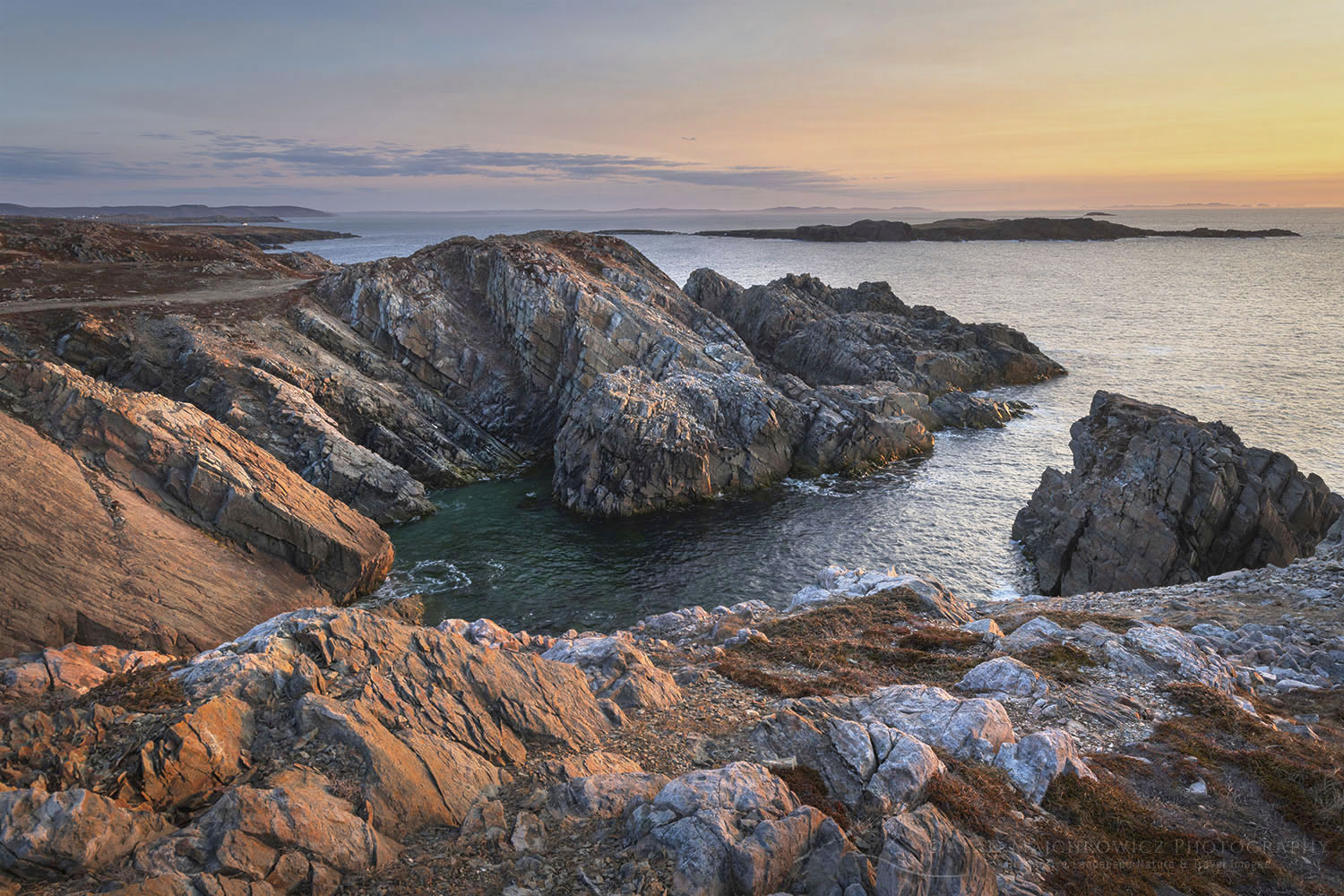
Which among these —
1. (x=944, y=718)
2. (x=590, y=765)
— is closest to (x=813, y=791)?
(x=590, y=765)

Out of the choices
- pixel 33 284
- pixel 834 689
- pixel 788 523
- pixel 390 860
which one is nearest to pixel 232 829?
pixel 390 860

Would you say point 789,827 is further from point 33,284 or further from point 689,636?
point 33,284

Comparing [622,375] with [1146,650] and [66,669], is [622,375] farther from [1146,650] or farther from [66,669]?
[66,669]

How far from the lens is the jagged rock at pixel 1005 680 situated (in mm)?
18359

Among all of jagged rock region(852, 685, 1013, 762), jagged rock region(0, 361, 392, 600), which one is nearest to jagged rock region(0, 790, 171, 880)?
jagged rock region(852, 685, 1013, 762)

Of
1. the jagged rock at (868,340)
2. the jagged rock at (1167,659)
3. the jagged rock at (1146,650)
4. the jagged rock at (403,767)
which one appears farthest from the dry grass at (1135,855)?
the jagged rock at (868,340)

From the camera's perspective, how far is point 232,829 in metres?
9.80

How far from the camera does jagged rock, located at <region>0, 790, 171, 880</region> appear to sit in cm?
898

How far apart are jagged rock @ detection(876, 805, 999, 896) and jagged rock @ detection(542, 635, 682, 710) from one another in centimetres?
741

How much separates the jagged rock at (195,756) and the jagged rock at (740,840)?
6999 millimetres

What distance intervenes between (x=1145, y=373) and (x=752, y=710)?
84372 mm

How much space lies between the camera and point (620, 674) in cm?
1853

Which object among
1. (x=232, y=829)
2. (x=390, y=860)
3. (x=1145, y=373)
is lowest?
(x=390, y=860)

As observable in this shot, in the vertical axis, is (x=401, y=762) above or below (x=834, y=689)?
above
